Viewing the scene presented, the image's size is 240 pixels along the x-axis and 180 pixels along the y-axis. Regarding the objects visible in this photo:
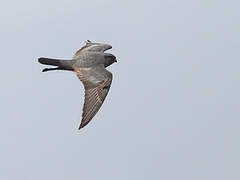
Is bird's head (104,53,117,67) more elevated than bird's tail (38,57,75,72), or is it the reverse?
bird's head (104,53,117,67)

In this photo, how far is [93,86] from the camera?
31516 mm

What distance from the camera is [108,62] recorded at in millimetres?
35219

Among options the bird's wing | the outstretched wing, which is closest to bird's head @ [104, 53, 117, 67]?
the bird's wing

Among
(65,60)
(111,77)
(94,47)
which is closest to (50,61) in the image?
(65,60)

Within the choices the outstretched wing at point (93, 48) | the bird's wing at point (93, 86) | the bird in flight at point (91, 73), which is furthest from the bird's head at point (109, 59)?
the outstretched wing at point (93, 48)

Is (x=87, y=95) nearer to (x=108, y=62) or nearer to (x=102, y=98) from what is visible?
(x=102, y=98)

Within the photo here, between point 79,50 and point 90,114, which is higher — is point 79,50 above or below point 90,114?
above

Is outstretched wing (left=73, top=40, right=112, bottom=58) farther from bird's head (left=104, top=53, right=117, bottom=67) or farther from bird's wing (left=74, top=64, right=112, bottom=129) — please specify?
bird's wing (left=74, top=64, right=112, bottom=129)

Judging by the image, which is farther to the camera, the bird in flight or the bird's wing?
the bird in flight

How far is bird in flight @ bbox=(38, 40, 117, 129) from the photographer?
1180 inches

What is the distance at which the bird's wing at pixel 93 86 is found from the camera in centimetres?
2961

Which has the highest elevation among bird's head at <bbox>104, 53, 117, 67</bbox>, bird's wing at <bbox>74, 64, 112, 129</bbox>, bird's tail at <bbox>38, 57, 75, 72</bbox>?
bird's head at <bbox>104, 53, 117, 67</bbox>

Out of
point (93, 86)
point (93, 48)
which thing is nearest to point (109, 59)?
point (93, 48)

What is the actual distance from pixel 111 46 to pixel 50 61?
21.8 ft
